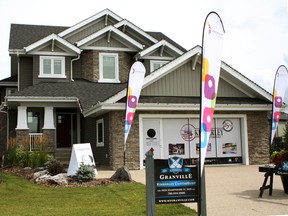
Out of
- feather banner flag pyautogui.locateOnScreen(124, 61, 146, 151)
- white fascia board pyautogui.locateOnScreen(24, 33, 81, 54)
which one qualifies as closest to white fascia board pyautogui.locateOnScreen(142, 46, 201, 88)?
feather banner flag pyautogui.locateOnScreen(124, 61, 146, 151)

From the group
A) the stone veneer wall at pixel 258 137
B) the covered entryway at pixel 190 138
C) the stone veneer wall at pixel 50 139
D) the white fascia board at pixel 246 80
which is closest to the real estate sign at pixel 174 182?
the covered entryway at pixel 190 138

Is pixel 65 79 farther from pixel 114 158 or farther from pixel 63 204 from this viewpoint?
pixel 63 204

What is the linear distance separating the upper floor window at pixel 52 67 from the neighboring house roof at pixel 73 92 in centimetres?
79

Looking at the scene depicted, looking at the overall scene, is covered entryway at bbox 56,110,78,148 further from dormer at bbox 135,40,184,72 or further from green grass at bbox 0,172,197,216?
green grass at bbox 0,172,197,216

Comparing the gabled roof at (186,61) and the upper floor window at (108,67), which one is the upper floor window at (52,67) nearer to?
the upper floor window at (108,67)

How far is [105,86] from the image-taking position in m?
23.0

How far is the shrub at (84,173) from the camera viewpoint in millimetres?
12977

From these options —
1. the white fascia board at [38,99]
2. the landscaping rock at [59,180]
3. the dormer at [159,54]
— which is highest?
the dormer at [159,54]

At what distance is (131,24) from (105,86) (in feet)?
17.7

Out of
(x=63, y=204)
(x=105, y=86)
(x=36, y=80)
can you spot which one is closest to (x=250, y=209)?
(x=63, y=204)

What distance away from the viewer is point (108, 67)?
24.4 metres

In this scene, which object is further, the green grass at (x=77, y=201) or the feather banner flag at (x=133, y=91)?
the feather banner flag at (x=133, y=91)

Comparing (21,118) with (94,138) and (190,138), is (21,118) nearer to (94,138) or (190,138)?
(94,138)

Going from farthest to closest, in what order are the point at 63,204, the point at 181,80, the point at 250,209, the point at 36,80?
the point at 36,80
the point at 181,80
the point at 63,204
the point at 250,209
